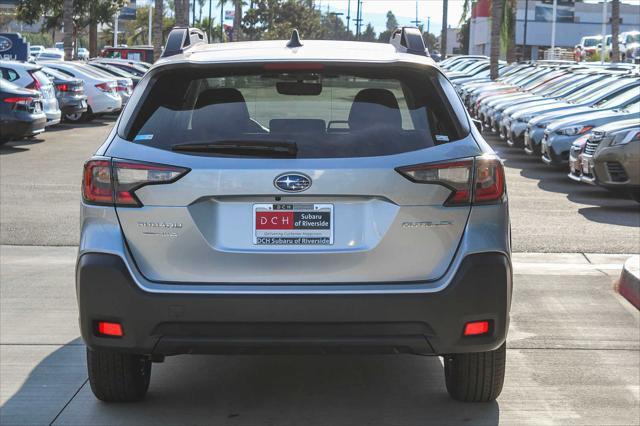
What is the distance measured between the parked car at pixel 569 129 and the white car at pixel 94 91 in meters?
14.5

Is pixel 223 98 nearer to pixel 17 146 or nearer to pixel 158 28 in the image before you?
pixel 17 146

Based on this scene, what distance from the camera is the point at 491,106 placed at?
89.3ft

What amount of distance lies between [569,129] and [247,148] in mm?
14416

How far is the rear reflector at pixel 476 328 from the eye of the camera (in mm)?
4992

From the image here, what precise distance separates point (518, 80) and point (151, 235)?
93.3 feet

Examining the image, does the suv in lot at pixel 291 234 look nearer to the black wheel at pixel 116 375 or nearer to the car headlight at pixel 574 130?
the black wheel at pixel 116 375

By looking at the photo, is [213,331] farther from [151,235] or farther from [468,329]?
[468,329]

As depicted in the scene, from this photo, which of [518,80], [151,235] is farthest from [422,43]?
[518,80]

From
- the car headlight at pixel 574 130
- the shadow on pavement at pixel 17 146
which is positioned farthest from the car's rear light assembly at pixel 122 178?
the shadow on pavement at pixel 17 146

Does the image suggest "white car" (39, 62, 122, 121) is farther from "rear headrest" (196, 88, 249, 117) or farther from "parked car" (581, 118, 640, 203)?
"rear headrest" (196, 88, 249, 117)

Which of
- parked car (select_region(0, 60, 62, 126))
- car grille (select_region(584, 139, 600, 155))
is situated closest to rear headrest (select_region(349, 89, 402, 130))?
car grille (select_region(584, 139, 600, 155))

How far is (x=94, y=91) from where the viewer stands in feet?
98.6

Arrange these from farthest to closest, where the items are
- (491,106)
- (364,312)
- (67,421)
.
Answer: (491,106) → (67,421) → (364,312)

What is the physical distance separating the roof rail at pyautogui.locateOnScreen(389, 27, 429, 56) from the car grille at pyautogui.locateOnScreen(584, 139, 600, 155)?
9641 mm
